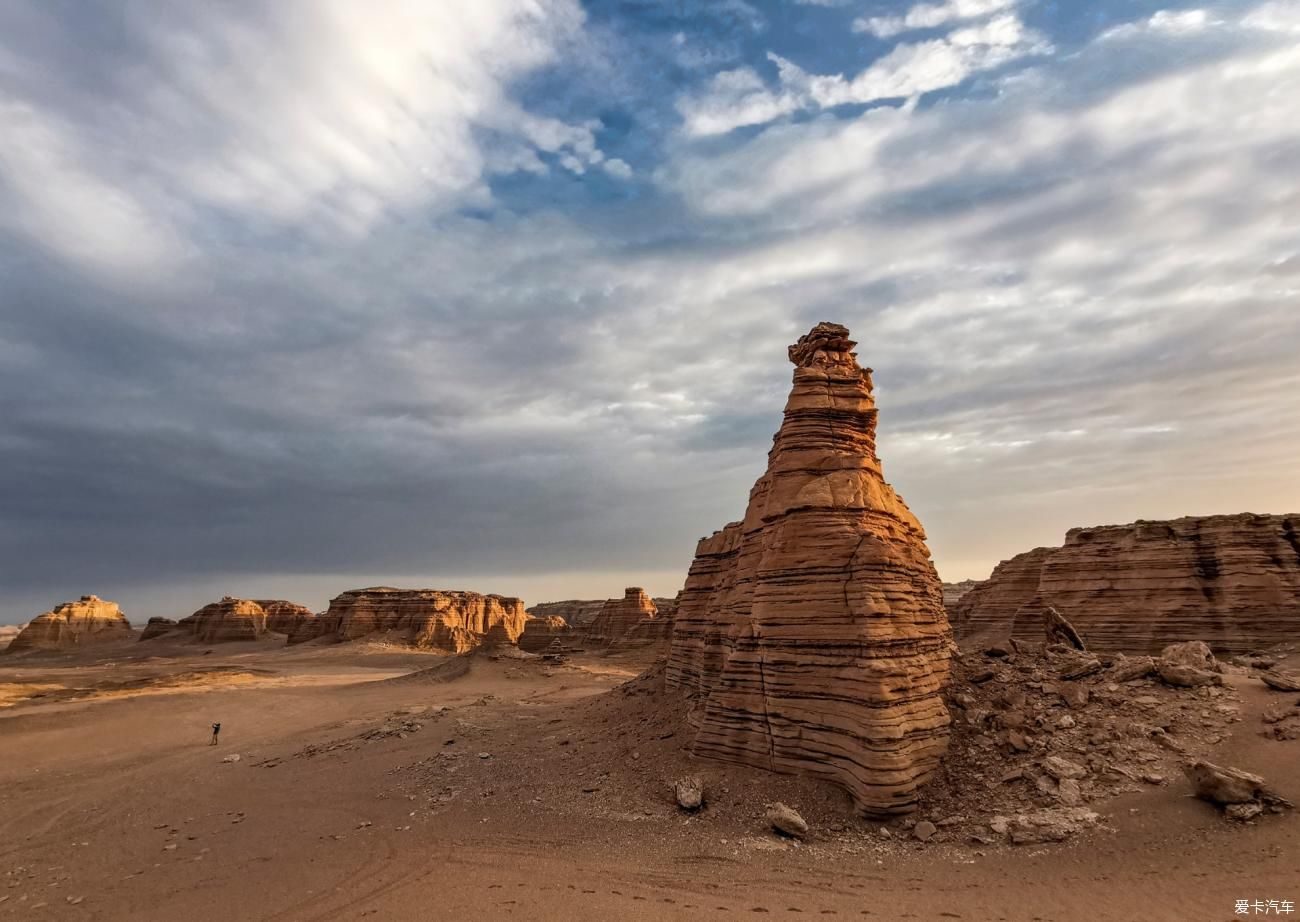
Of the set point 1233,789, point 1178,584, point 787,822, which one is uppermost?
point 1178,584

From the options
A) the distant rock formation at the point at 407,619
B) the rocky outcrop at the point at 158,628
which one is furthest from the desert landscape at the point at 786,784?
the rocky outcrop at the point at 158,628

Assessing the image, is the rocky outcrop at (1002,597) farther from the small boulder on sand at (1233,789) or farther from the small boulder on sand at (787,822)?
the small boulder on sand at (787,822)

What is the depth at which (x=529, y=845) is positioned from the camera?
14750 mm

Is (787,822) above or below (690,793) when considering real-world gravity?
below

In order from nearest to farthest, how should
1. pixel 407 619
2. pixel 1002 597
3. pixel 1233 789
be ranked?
1. pixel 1233 789
2. pixel 1002 597
3. pixel 407 619

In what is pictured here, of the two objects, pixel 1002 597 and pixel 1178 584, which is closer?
pixel 1178 584

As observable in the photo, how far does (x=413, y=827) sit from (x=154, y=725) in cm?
2968

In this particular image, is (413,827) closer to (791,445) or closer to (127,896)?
(127,896)

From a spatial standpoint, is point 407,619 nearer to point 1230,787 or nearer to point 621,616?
point 621,616

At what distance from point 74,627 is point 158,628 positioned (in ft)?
42.0

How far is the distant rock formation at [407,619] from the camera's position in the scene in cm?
9206

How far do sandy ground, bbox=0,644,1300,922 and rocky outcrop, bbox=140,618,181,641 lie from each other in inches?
4064

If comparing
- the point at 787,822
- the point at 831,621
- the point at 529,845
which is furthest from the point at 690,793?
the point at 831,621

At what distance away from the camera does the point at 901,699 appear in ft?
48.0
